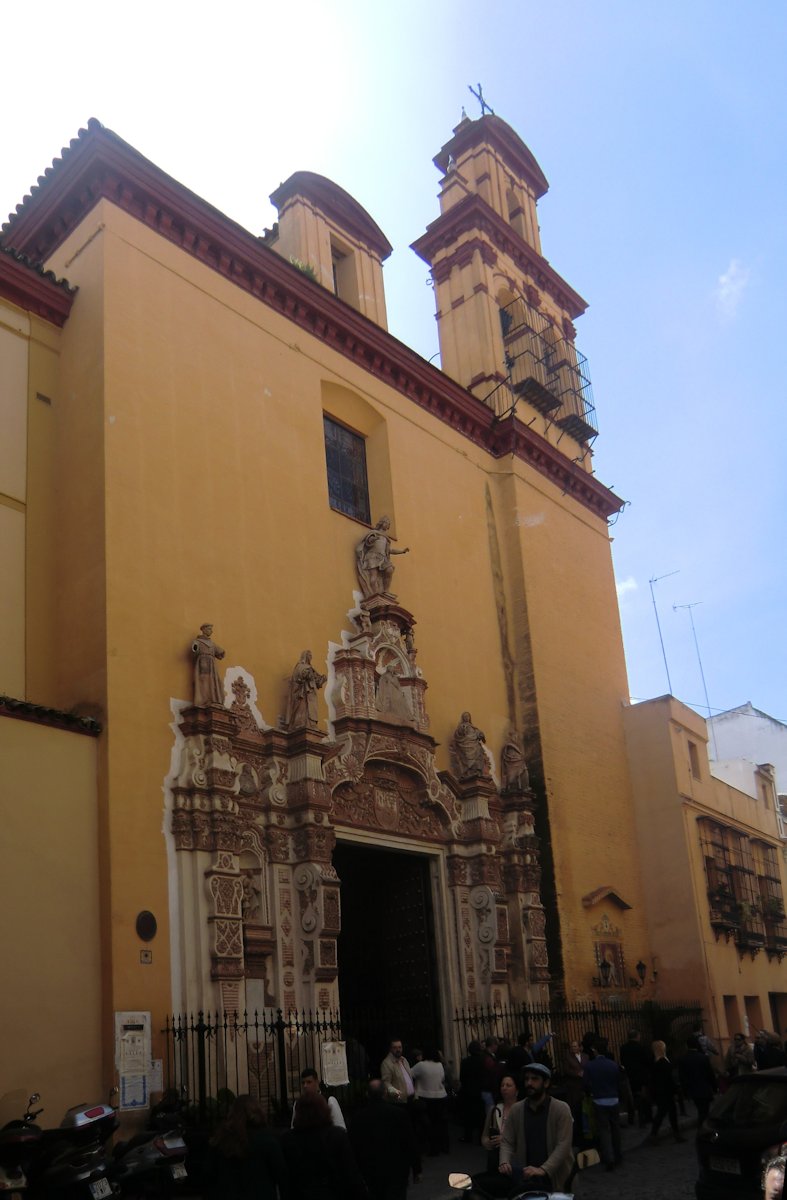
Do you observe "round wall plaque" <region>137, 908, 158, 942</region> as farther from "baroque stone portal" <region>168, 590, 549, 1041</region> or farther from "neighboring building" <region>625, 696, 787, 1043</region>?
"neighboring building" <region>625, 696, 787, 1043</region>

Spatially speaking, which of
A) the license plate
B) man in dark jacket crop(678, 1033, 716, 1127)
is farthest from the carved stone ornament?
the license plate

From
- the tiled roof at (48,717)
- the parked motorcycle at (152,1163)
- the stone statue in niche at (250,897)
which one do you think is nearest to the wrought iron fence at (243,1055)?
the stone statue in niche at (250,897)

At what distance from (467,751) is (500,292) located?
453 inches

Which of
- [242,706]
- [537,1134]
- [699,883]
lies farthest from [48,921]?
[699,883]

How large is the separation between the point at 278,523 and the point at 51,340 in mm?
3781

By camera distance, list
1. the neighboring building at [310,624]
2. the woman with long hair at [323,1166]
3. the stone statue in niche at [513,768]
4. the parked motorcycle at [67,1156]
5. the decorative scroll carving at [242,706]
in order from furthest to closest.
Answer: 1. the stone statue in niche at [513,768]
2. the decorative scroll carving at [242,706]
3. the neighboring building at [310,624]
4. the parked motorcycle at [67,1156]
5. the woman with long hair at [323,1166]

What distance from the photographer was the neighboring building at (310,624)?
44.2 feet

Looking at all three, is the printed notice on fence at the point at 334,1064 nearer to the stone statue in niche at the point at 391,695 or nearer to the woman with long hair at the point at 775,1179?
the stone statue in niche at the point at 391,695

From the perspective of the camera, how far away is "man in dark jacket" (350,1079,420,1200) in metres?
7.16

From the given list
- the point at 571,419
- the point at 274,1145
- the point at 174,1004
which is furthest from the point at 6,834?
the point at 571,419

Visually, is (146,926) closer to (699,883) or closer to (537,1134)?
(537,1134)

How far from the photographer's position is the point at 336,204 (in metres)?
22.3

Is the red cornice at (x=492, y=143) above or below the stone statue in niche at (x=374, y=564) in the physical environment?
above

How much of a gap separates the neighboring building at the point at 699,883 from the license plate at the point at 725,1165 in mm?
12682
